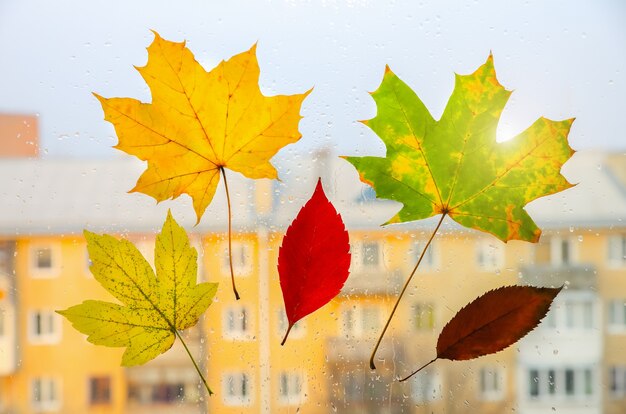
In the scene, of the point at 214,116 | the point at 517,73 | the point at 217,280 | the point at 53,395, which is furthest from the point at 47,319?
the point at 517,73

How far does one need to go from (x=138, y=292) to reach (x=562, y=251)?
19.5 inches

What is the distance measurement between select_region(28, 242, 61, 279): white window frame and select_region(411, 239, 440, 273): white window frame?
16.6 inches

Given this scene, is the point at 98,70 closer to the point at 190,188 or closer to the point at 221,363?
the point at 190,188

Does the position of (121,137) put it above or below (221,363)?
above

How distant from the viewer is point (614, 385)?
0.69 meters

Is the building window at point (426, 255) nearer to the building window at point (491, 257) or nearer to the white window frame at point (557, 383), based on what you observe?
the building window at point (491, 257)

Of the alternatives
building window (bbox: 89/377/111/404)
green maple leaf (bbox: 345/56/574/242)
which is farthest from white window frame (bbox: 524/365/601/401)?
building window (bbox: 89/377/111/404)

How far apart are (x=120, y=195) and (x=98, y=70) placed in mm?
151

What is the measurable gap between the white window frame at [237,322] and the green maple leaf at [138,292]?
0.18 feet

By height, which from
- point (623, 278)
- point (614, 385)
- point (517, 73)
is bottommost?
point (614, 385)

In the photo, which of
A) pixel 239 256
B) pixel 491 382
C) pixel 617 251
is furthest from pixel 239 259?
pixel 617 251

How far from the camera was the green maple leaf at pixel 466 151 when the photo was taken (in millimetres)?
613

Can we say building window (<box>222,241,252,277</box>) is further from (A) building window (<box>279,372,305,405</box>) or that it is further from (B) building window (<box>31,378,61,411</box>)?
(B) building window (<box>31,378,61,411</box>)

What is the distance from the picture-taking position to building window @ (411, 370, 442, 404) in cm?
68
